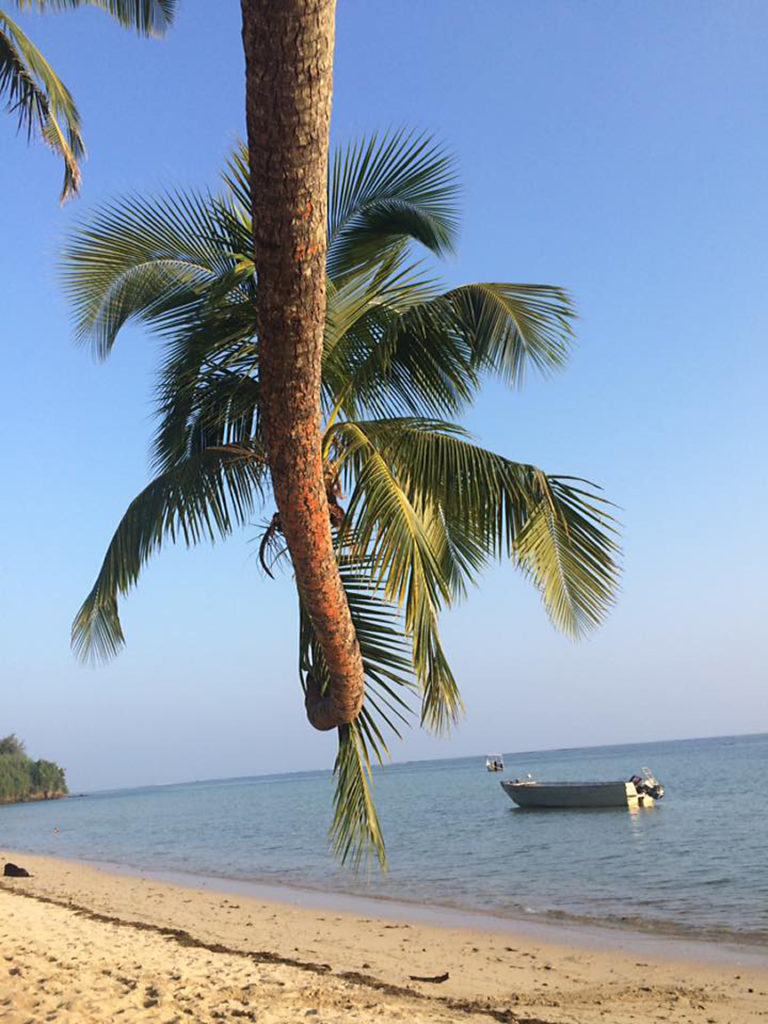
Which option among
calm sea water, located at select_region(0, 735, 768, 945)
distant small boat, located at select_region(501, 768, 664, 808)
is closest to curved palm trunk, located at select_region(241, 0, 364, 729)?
calm sea water, located at select_region(0, 735, 768, 945)

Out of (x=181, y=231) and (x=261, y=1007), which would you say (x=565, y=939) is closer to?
(x=261, y=1007)

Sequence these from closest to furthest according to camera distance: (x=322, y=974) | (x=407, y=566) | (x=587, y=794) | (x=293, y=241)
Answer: (x=293, y=241), (x=407, y=566), (x=322, y=974), (x=587, y=794)

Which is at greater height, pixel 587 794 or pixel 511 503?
pixel 511 503

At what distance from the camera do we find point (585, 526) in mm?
5574

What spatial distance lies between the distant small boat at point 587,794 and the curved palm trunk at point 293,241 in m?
32.7

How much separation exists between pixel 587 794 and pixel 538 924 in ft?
71.0

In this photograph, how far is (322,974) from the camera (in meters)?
9.29

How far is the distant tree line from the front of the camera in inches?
3787

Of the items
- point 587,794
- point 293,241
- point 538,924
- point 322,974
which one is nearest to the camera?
point 293,241

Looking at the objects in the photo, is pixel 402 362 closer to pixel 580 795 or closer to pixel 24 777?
pixel 580 795

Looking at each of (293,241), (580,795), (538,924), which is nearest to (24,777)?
(580,795)

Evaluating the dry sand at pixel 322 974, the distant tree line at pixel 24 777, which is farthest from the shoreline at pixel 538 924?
the distant tree line at pixel 24 777

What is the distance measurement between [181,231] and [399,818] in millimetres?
39769

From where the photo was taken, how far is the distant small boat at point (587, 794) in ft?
114
